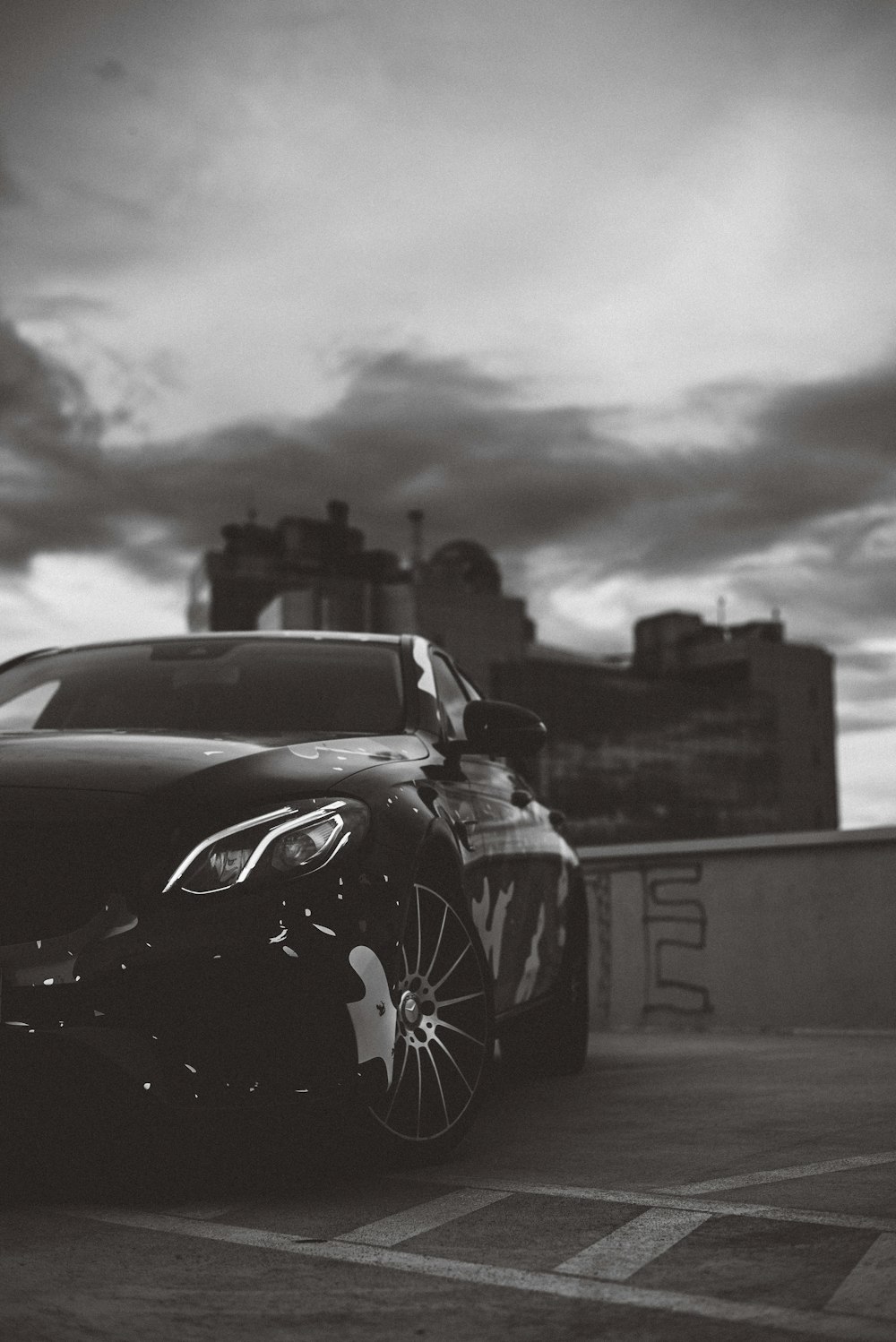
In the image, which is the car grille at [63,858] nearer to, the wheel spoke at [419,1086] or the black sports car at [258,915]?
the black sports car at [258,915]

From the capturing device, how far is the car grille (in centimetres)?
333

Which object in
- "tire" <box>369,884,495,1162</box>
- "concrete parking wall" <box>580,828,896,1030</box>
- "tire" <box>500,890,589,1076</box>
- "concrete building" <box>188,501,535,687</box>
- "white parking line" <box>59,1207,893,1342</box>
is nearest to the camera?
"white parking line" <box>59,1207,893,1342</box>

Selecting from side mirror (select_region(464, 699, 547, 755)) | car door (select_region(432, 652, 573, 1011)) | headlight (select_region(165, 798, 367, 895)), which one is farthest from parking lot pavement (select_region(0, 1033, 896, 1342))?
side mirror (select_region(464, 699, 547, 755))

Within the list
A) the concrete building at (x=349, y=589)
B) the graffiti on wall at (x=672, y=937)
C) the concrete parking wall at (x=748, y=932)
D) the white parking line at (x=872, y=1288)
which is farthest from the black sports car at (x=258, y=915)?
the concrete building at (x=349, y=589)

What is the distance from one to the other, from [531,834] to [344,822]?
206 centimetres

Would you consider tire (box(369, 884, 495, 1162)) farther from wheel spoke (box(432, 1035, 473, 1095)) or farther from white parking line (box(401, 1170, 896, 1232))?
white parking line (box(401, 1170, 896, 1232))

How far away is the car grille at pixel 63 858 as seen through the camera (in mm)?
3328

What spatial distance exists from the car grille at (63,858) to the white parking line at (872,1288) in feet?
5.43

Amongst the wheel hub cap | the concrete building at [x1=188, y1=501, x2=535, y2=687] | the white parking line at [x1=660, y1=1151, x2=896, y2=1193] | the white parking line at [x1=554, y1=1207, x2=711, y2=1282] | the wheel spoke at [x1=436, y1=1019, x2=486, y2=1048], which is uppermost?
the concrete building at [x1=188, y1=501, x2=535, y2=687]

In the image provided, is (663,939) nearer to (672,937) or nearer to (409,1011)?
(672,937)

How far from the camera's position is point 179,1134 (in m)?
3.33

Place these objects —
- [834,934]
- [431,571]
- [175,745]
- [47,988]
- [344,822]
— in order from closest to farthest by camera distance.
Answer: [47,988], [344,822], [175,745], [834,934], [431,571]

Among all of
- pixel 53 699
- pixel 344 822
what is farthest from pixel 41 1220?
pixel 53 699

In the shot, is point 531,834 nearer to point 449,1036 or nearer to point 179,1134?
point 449,1036
